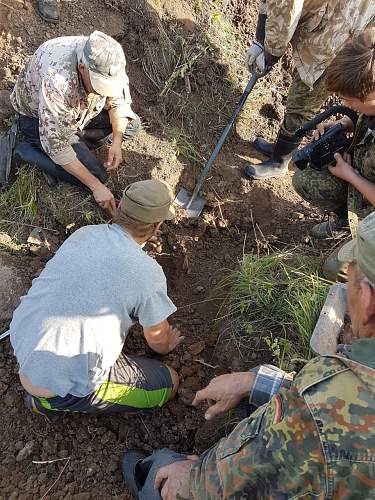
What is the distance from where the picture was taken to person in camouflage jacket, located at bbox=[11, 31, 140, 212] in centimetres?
271

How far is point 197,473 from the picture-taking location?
151 cm

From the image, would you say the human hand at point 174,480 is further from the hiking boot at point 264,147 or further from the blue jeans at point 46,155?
the hiking boot at point 264,147

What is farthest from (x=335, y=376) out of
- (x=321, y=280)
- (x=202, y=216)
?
(x=202, y=216)

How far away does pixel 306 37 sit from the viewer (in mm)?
3064

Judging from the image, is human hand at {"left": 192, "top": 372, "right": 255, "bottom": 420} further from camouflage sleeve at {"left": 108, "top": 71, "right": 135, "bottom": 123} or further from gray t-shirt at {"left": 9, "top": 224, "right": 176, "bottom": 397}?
camouflage sleeve at {"left": 108, "top": 71, "right": 135, "bottom": 123}

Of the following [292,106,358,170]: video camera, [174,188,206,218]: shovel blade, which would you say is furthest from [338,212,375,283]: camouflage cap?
[174,188,206,218]: shovel blade

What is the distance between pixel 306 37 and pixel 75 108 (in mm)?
1525

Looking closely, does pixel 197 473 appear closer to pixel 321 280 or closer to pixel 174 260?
pixel 321 280

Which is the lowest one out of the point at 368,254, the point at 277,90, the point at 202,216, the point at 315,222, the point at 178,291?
the point at 178,291

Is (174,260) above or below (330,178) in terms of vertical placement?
below

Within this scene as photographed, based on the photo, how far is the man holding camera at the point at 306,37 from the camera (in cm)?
288

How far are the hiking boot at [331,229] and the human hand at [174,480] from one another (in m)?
1.95

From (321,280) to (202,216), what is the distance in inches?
43.2

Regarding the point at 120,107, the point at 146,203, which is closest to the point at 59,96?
the point at 120,107
